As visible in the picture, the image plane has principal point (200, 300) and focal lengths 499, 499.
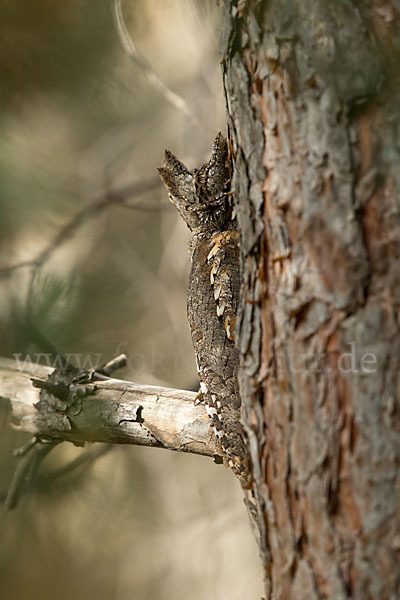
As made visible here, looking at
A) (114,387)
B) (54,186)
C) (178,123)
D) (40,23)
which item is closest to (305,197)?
(40,23)

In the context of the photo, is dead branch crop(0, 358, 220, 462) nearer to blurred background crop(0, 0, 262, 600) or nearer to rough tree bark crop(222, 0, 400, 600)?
blurred background crop(0, 0, 262, 600)

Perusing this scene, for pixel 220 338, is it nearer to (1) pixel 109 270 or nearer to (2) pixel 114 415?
(2) pixel 114 415

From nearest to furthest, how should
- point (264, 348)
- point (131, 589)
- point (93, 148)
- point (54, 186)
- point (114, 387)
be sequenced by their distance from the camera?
point (264, 348)
point (114, 387)
point (54, 186)
point (93, 148)
point (131, 589)

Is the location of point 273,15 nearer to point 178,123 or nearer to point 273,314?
point 273,314

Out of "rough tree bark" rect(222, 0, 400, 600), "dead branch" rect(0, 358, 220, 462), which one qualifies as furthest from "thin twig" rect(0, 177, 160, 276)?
"rough tree bark" rect(222, 0, 400, 600)

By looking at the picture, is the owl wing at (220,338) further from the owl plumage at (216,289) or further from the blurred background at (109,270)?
the blurred background at (109,270)

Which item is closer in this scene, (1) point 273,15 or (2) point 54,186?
(1) point 273,15

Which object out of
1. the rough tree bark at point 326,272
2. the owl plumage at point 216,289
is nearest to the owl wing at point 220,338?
the owl plumage at point 216,289

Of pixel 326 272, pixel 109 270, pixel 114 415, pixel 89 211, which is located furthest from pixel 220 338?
pixel 109 270

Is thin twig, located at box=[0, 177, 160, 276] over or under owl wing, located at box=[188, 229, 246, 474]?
over
